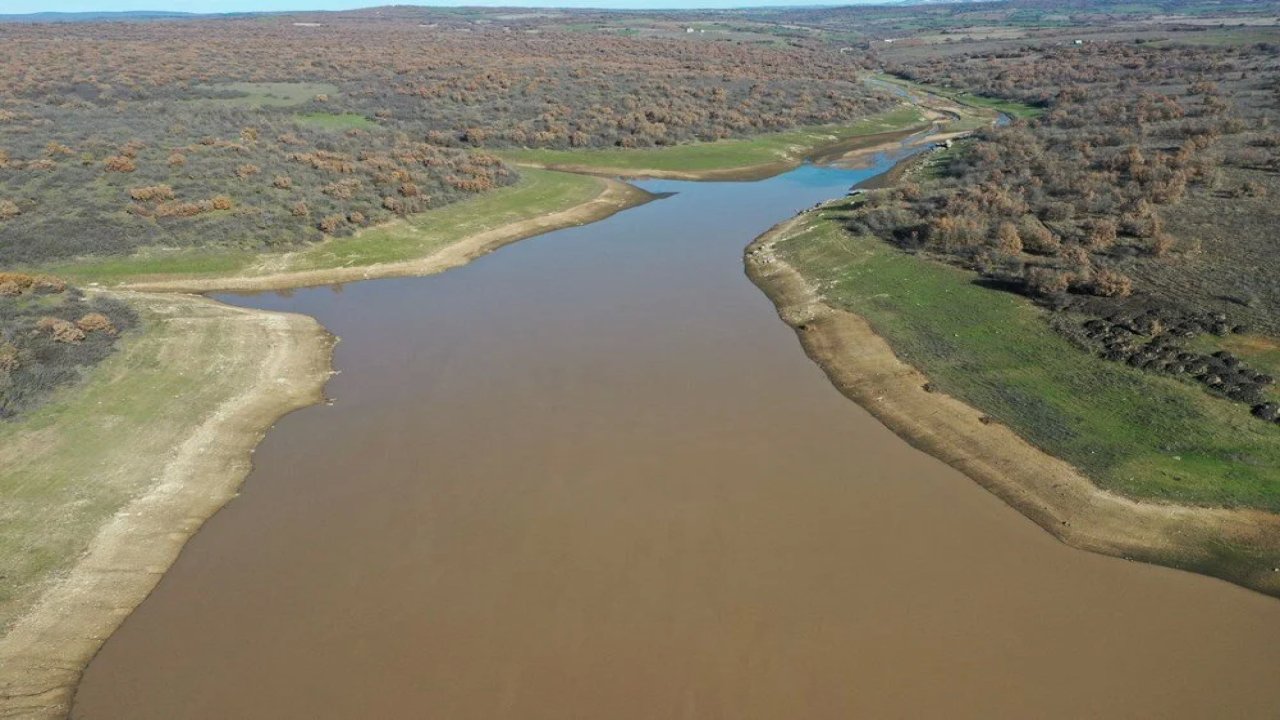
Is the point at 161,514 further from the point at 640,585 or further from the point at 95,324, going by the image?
the point at 640,585

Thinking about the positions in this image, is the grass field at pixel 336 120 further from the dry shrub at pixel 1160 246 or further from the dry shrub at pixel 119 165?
the dry shrub at pixel 1160 246

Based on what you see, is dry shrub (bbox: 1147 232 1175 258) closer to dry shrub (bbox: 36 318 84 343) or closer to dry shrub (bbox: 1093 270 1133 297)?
dry shrub (bbox: 1093 270 1133 297)

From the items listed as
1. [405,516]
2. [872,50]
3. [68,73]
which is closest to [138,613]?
[405,516]

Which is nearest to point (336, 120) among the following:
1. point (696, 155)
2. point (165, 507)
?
point (696, 155)

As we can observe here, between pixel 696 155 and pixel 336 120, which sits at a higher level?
pixel 336 120

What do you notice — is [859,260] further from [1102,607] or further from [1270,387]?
[1102,607]

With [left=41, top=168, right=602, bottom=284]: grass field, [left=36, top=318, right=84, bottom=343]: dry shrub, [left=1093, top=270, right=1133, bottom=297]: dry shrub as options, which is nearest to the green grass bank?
[left=41, top=168, right=602, bottom=284]: grass field
